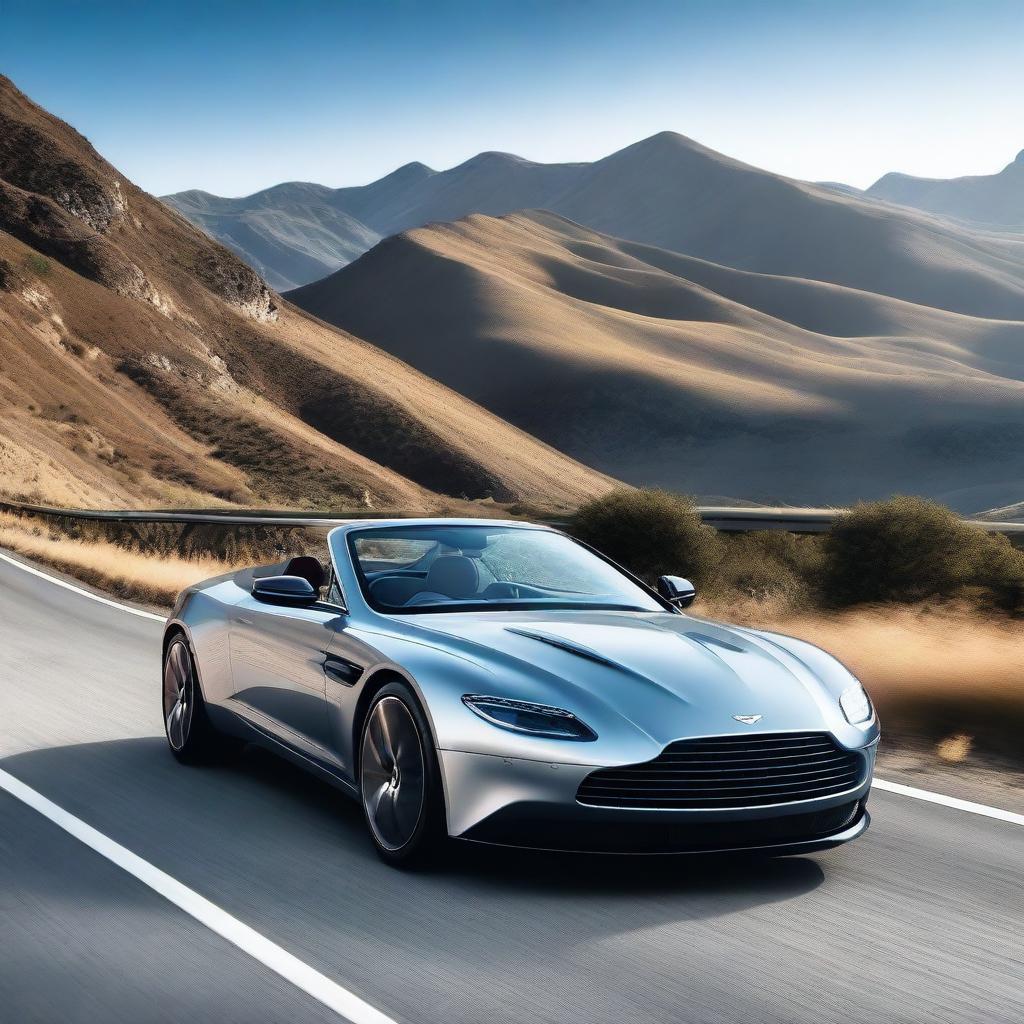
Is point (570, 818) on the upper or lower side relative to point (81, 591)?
upper

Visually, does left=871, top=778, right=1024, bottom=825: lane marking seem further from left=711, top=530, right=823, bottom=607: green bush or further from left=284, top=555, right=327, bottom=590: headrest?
left=711, top=530, right=823, bottom=607: green bush

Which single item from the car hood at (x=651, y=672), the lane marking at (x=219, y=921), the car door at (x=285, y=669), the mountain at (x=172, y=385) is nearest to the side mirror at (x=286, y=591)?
the car door at (x=285, y=669)

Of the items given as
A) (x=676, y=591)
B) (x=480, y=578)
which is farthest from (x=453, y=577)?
(x=676, y=591)

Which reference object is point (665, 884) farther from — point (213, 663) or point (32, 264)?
point (32, 264)

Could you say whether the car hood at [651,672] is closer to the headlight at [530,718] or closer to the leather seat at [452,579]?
the headlight at [530,718]

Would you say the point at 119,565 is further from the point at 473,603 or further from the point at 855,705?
the point at 855,705

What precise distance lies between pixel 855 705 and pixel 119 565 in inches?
622

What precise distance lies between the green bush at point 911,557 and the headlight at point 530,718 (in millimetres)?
9905

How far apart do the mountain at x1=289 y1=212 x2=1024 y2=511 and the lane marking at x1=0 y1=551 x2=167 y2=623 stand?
106m

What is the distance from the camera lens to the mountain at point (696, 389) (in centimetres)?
13262

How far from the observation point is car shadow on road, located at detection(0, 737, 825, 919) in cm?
495

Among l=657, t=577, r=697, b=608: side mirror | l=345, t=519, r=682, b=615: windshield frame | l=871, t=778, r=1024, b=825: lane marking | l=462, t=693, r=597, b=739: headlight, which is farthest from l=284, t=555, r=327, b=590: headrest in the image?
l=871, t=778, r=1024, b=825: lane marking

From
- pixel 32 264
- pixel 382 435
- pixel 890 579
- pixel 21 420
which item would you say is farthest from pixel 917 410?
pixel 890 579

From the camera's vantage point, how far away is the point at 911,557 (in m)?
14.7
